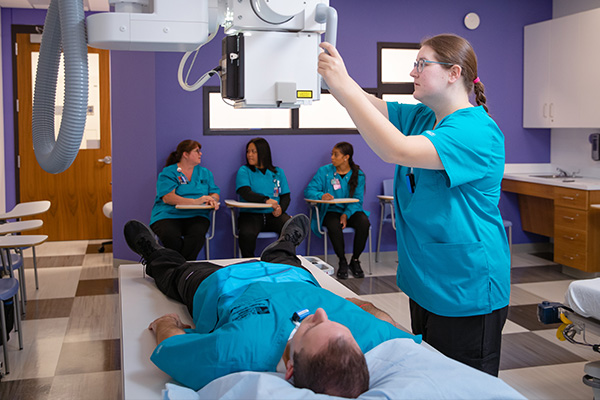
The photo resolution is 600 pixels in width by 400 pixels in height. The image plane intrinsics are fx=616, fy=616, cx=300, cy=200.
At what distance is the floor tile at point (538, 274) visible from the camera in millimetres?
4949

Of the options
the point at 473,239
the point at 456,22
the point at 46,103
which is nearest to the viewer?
the point at 46,103

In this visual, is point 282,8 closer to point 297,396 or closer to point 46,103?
point 46,103

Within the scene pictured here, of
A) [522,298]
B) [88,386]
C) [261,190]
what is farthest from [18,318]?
[522,298]

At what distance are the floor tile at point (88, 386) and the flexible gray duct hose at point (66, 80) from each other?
1.64 meters

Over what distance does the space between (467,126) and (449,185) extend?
0.16m

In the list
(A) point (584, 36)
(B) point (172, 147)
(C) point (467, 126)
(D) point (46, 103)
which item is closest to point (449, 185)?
(C) point (467, 126)

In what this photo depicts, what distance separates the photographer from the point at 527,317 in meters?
3.94

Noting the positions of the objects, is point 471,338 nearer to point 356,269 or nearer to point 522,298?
point 522,298

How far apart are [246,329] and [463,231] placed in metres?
0.66

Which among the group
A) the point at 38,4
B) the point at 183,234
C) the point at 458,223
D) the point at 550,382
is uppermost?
the point at 38,4

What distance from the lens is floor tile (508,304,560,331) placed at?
3775 mm

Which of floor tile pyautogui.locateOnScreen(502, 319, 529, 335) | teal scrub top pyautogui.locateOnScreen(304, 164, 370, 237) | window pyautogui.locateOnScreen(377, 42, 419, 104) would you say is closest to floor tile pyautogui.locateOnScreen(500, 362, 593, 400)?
floor tile pyautogui.locateOnScreen(502, 319, 529, 335)

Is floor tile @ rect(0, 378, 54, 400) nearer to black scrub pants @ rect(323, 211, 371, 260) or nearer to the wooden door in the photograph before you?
black scrub pants @ rect(323, 211, 371, 260)

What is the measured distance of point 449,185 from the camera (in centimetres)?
166
